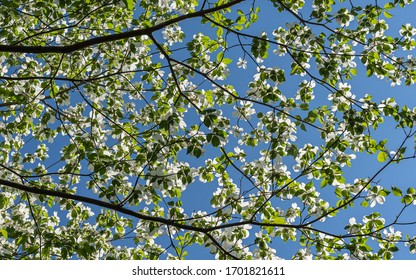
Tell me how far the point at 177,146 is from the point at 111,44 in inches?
118

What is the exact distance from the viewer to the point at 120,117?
23.8ft

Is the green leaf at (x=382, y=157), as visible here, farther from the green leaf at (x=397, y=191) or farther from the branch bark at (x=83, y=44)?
the branch bark at (x=83, y=44)

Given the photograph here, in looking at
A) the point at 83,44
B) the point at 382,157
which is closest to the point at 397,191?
the point at 382,157

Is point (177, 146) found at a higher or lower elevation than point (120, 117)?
lower

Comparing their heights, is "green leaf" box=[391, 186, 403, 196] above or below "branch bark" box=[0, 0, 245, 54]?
below

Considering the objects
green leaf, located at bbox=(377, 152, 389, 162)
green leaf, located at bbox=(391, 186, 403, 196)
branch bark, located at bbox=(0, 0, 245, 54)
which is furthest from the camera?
green leaf, located at bbox=(377, 152, 389, 162)

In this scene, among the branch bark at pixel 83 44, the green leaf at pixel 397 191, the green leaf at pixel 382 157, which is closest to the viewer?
the branch bark at pixel 83 44

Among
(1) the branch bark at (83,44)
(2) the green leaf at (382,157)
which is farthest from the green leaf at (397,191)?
(1) the branch bark at (83,44)

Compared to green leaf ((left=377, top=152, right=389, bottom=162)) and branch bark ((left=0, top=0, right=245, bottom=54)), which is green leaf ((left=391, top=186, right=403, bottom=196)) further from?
branch bark ((left=0, top=0, right=245, bottom=54))

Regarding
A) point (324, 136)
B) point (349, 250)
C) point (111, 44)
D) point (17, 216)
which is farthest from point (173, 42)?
point (349, 250)

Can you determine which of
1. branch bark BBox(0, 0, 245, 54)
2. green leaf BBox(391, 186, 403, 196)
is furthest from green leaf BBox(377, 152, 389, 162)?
branch bark BBox(0, 0, 245, 54)

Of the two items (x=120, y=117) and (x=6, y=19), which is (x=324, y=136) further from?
(x=6, y=19)

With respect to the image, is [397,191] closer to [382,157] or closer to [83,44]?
[382,157]

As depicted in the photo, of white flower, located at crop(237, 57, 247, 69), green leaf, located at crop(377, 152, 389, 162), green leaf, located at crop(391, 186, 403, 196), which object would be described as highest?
white flower, located at crop(237, 57, 247, 69)
